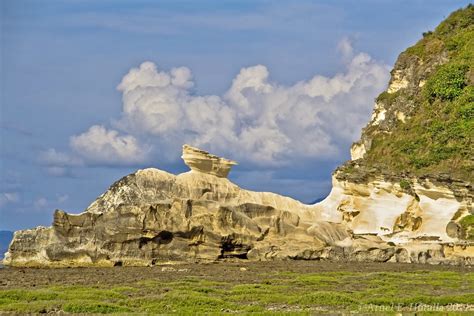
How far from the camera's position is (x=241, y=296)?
47.2m

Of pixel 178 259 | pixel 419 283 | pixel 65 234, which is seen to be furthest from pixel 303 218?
pixel 419 283

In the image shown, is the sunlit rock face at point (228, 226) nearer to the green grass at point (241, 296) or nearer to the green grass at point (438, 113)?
the green grass at point (438, 113)

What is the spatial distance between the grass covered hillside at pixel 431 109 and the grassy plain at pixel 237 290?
3233 cm

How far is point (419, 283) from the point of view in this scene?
55969 millimetres

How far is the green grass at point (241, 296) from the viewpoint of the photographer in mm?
42156

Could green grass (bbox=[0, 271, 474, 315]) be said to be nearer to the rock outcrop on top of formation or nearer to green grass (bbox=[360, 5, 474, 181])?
the rock outcrop on top of formation

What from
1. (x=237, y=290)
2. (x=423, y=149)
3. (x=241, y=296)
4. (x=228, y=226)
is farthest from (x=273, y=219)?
(x=241, y=296)

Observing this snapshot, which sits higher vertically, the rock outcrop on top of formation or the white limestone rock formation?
the white limestone rock formation

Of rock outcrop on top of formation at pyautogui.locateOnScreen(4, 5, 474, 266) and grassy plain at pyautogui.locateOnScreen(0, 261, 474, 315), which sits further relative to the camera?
rock outcrop on top of formation at pyautogui.locateOnScreen(4, 5, 474, 266)

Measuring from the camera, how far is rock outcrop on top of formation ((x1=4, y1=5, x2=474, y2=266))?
7619cm

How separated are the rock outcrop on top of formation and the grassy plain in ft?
18.4

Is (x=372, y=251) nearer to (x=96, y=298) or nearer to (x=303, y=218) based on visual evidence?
(x=303, y=218)

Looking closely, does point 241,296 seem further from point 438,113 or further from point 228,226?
point 438,113

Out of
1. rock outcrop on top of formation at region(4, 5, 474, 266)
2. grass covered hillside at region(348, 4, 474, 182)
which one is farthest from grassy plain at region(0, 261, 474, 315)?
grass covered hillside at region(348, 4, 474, 182)
